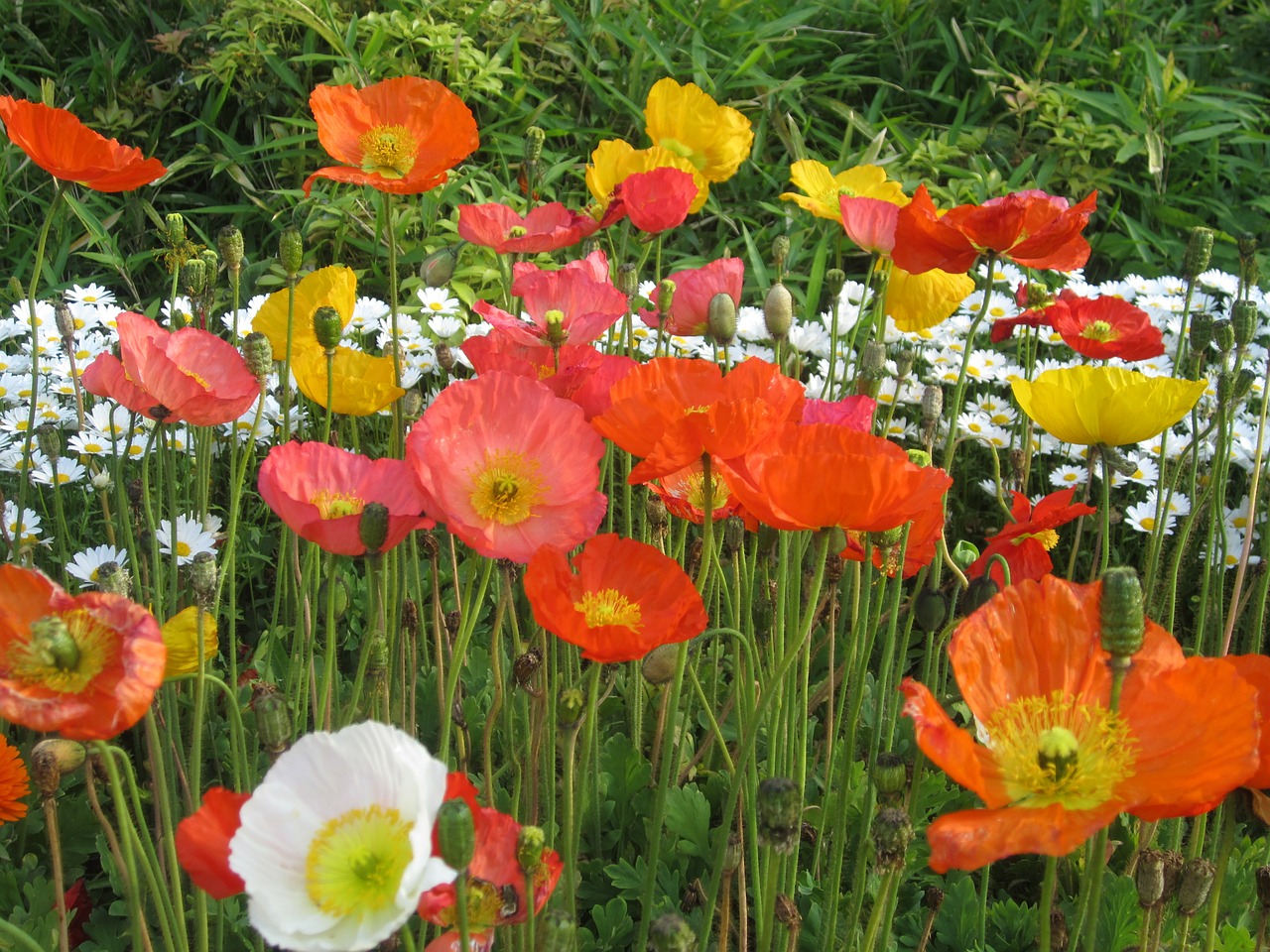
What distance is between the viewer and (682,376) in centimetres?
129

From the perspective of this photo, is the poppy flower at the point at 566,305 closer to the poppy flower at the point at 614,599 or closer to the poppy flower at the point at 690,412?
the poppy flower at the point at 690,412

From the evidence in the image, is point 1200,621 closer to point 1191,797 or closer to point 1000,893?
point 1000,893

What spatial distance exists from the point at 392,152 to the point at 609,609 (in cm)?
101

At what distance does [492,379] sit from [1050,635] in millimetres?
606

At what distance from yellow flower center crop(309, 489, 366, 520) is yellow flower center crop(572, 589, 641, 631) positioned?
26 centimetres

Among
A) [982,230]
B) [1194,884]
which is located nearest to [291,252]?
[982,230]

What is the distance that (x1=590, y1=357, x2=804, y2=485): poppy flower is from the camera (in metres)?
1.12

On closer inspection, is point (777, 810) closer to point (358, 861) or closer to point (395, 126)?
point (358, 861)

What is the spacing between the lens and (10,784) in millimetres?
1399

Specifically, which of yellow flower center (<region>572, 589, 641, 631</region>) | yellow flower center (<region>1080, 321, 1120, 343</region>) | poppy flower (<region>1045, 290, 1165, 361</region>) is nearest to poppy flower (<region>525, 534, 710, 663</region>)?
yellow flower center (<region>572, 589, 641, 631</region>)

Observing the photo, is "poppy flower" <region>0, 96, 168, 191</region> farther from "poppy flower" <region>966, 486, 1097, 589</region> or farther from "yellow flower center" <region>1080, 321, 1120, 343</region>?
"yellow flower center" <region>1080, 321, 1120, 343</region>

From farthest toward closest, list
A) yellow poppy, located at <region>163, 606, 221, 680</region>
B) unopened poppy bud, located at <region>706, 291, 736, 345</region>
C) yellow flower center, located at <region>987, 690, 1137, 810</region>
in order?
unopened poppy bud, located at <region>706, 291, 736, 345</region>, yellow poppy, located at <region>163, 606, 221, 680</region>, yellow flower center, located at <region>987, 690, 1137, 810</region>

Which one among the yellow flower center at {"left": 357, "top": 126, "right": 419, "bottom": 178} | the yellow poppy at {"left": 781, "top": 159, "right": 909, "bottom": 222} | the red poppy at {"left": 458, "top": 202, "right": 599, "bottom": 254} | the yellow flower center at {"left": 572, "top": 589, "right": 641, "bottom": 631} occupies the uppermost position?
the yellow flower center at {"left": 357, "top": 126, "right": 419, "bottom": 178}

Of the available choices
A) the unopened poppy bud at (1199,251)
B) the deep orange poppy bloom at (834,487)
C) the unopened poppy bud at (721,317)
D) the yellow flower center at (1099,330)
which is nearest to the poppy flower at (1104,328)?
the yellow flower center at (1099,330)
